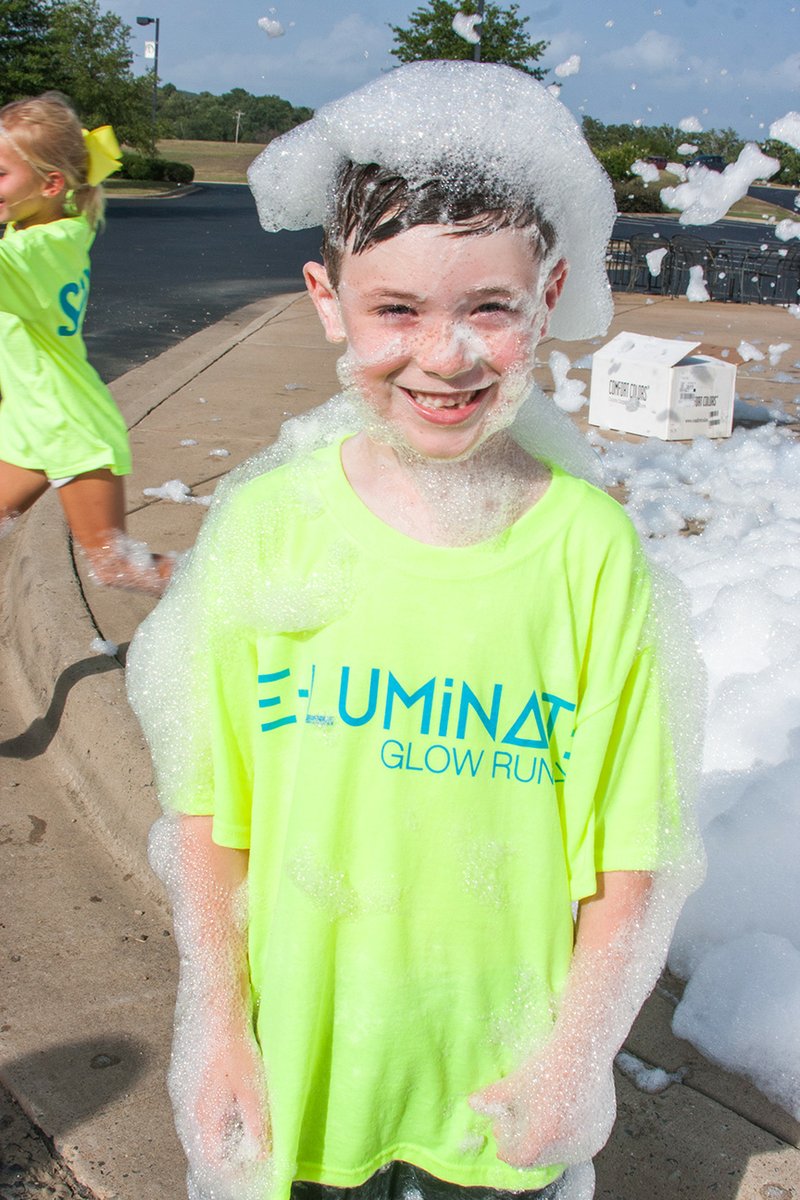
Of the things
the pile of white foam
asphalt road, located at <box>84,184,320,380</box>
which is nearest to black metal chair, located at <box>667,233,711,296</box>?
asphalt road, located at <box>84,184,320,380</box>

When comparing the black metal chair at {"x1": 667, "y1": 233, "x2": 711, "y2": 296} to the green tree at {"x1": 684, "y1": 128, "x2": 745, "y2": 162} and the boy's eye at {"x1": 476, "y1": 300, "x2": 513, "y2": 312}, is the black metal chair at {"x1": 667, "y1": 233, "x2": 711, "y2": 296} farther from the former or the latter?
the boy's eye at {"x1": 476, "y1": 300, "x2": 513, "y2": 312}

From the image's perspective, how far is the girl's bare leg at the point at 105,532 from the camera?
145 inches

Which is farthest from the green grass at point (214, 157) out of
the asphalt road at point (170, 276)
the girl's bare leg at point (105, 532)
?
the girl's bare leg at point (105, 532)

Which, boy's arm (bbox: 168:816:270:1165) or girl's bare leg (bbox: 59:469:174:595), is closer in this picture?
boy's arm (bbox: 168:816:270:1165)

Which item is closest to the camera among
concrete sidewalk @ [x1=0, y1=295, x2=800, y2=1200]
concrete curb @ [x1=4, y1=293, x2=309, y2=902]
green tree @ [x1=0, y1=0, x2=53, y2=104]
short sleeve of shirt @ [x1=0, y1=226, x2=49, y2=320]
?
concrete sidewalk @ [x1=0, y1=295, x2=800, y2=1200]

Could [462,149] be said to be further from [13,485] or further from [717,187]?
[717,187]

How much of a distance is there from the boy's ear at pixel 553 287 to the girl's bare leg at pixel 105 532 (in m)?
2.50

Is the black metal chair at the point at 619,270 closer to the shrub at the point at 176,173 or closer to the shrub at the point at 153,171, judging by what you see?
the shrub at the point at 153,171

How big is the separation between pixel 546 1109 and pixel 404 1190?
22 cm

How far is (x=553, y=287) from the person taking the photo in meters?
1.37

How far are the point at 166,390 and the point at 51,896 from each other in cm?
516

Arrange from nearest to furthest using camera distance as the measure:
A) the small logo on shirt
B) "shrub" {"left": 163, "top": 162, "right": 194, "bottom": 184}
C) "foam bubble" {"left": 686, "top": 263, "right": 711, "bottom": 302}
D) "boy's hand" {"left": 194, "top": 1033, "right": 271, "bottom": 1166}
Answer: "boy's hand" {"left": 194, "top": 1033, "right": 271, "bottom": 1166}, the small logo on shirt, "foam bubble" {"left": 686, "top": 263, "right": 711, "bottom": 302}, "shrub" {"left": 163, "top": 162, "right": 194, "bottom": 184}

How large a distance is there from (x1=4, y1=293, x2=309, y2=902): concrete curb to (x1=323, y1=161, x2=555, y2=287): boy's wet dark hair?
196cm

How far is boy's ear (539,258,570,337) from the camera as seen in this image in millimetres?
1355
